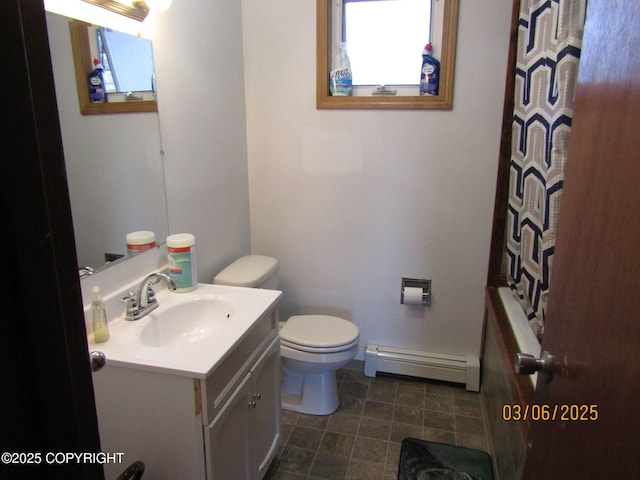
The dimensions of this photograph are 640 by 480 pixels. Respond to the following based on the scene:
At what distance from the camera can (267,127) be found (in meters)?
2.47

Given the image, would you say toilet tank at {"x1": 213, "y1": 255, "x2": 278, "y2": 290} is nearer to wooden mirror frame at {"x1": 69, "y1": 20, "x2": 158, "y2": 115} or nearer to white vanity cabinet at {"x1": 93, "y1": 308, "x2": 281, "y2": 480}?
white vanity cabinet at {"x1": 93, "y1": 308, "x2": 281, "y2": 480}

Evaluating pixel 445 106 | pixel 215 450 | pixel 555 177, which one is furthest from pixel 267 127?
pixel 215 450

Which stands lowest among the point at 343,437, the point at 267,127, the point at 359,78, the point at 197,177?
the point at 343,437

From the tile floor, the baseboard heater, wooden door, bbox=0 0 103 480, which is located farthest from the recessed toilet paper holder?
wooden door, bbox=0 0 103 480

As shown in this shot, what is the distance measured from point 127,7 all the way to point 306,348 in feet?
5.14

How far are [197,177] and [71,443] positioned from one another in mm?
1666

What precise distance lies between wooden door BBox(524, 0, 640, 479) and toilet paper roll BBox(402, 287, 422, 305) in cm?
150

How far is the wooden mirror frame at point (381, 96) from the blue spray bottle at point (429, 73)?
0.08 feet

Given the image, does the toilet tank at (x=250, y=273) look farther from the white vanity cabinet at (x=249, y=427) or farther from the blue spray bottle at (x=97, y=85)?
the blue spray bottle at (x=97, y=85)

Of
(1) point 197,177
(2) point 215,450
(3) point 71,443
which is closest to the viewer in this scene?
(3) point 71,443

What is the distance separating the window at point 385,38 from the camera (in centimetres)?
228

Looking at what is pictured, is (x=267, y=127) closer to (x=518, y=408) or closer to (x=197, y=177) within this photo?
(x=197, y=177)

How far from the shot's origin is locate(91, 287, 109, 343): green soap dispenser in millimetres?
1331

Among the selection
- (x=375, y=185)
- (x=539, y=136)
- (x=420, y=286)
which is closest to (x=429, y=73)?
(x=375, y=185)
